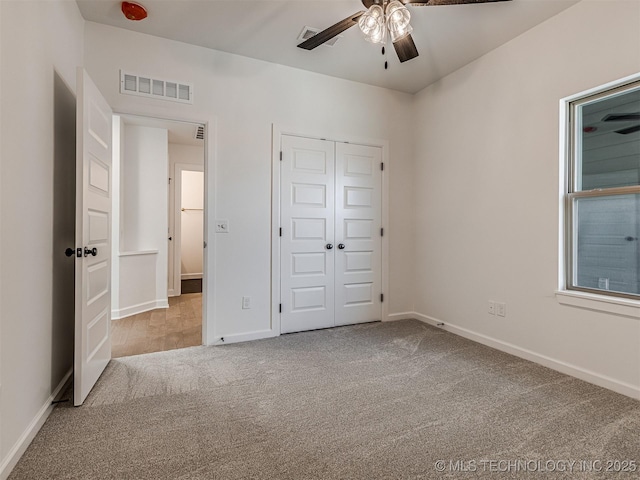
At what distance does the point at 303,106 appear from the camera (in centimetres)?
347

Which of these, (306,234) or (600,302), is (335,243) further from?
(600,302)

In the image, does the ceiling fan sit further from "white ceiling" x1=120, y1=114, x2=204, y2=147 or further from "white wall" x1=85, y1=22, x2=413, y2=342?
"white ceiling" x1=120, y1=114, x2=204, y2=147

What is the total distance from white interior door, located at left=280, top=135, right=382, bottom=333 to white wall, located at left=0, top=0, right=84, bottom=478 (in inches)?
70.4

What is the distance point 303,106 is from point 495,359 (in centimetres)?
301

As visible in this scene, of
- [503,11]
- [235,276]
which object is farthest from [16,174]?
[503,11]

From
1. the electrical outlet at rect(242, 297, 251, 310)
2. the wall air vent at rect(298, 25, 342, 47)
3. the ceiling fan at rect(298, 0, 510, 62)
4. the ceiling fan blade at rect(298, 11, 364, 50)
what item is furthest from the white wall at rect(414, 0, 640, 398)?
the electrical outlet at rect(242, 297, 251, 310)

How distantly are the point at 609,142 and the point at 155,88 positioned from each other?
3.62 m

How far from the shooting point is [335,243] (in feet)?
12.1

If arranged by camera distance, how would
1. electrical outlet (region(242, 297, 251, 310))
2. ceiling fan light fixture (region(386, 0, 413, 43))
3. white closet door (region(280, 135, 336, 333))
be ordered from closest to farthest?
1. ceiling fan light fixture (region(386, 0, 413, 43))
2. electrical outlet (region(242, 297, 251, 310))
3. white closet door (region(280, 135, 336, 333))

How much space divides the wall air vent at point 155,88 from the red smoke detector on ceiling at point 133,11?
448 millimetres

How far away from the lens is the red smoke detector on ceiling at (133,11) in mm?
2410

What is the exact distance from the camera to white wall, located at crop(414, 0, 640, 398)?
7.42 feet

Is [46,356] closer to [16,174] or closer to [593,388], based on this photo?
[16,174]

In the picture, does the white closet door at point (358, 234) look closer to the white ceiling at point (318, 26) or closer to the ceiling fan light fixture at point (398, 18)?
the white ceiling at point (318, 26)
